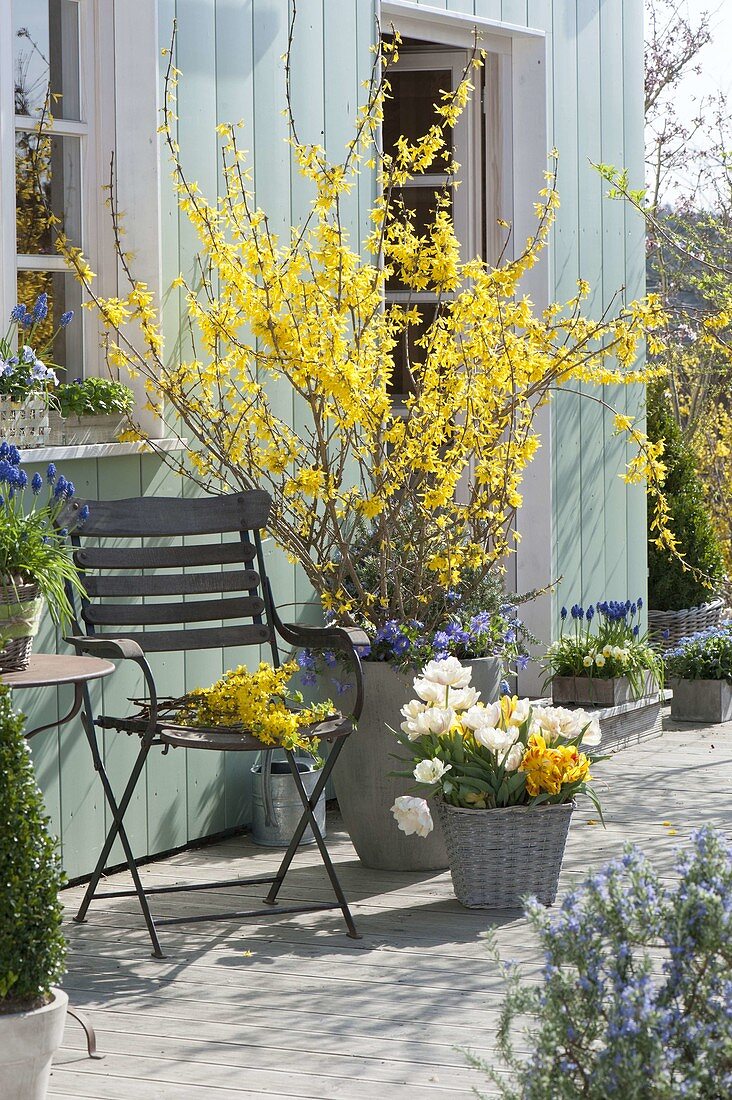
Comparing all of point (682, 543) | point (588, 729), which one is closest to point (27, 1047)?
point (588, 729)

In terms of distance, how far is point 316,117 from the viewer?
4.90m

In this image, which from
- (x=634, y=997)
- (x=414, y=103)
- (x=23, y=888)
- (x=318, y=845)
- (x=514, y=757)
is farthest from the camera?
(x=414, y=103)

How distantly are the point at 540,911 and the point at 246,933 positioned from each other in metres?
1.86

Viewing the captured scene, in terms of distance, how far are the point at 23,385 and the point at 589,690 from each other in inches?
115

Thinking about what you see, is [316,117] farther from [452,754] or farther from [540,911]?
[540,911]

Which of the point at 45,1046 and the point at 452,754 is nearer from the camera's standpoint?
the point at 45,1046

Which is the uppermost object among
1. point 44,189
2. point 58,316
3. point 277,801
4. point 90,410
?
point 44,189

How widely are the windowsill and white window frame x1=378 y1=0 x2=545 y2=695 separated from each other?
79.7 inches

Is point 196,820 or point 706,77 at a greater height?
point 706,77

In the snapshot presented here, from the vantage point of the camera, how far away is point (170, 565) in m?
3.98

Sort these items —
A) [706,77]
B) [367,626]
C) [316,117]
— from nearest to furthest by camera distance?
[367,626] → [316,117] → [706,77]

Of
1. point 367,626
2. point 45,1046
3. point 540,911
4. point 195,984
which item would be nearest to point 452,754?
point 367,626

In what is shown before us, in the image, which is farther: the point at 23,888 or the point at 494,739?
the point at 494,739

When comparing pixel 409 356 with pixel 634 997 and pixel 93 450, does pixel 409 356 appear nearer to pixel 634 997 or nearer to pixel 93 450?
pixel 93 450
